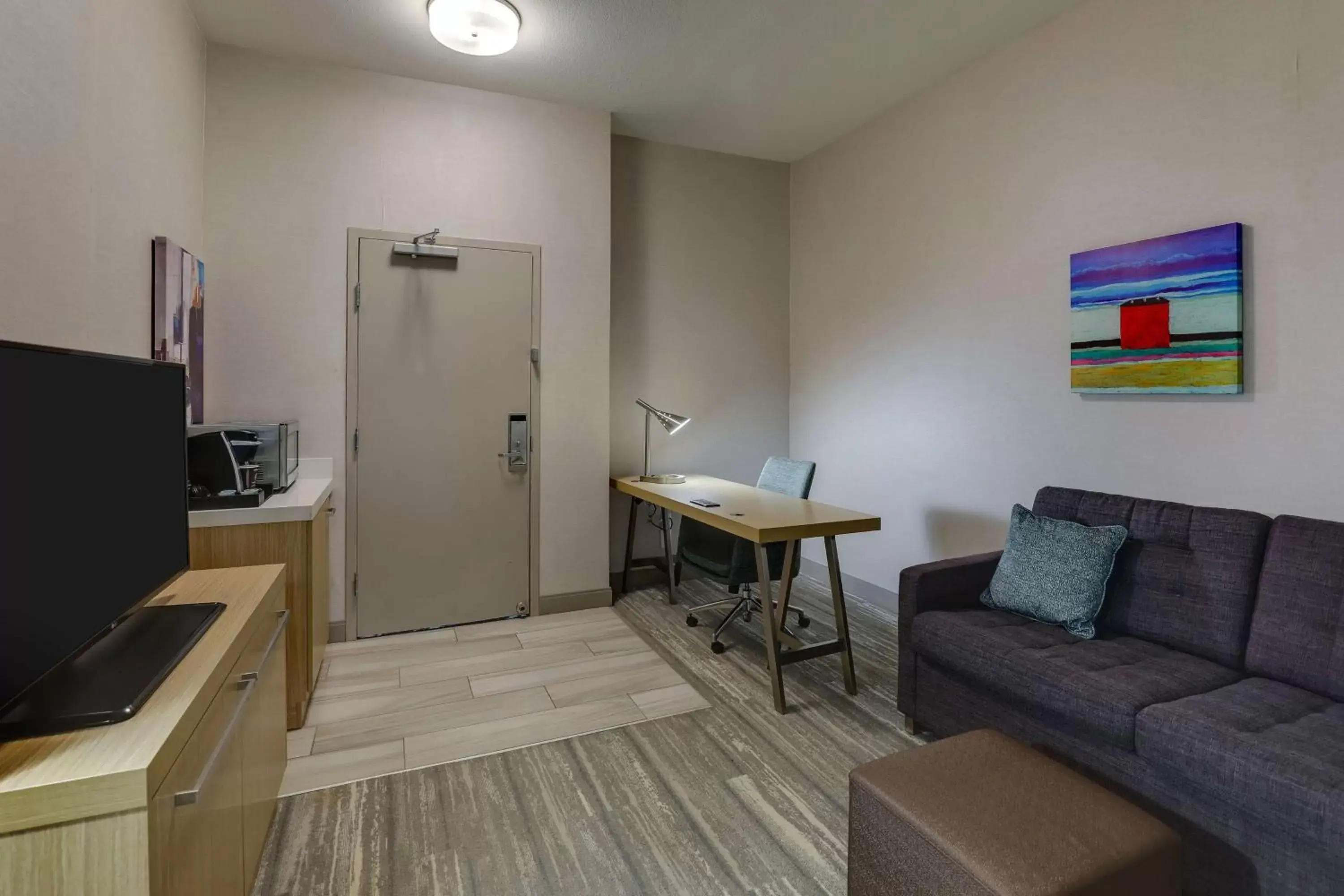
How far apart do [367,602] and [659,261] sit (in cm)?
277

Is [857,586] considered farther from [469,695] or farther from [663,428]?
[469,695]

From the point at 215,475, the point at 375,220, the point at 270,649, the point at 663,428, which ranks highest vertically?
the point at 375,220

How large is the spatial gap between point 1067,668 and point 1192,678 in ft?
1.09

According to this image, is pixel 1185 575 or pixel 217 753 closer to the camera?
pixel 217 753

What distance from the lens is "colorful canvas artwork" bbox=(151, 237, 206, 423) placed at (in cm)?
244

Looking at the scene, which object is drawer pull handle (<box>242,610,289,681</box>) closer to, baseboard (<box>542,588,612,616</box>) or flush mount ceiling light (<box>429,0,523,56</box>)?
baseboard (<box>542,588,612,616</box>)

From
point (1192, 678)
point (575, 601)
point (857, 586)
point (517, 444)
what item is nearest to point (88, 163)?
point (517, 444)

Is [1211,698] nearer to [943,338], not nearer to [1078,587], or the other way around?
[1078,587]

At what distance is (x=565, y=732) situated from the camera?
8.03ft

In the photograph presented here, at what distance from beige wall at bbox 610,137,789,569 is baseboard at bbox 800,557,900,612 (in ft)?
2.55

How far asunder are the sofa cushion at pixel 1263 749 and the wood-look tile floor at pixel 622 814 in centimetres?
89

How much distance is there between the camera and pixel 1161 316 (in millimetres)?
2461

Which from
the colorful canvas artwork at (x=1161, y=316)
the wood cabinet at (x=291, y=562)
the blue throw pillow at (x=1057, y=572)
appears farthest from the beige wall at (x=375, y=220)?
the colorful canvas artwork at (x=1161, y=316)

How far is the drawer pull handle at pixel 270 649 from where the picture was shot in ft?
4.91
